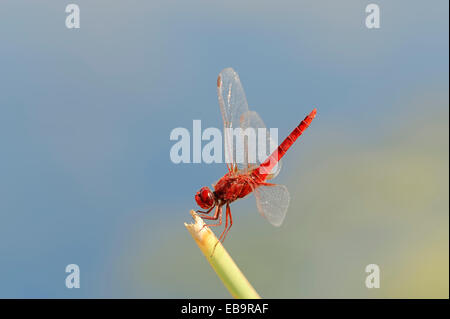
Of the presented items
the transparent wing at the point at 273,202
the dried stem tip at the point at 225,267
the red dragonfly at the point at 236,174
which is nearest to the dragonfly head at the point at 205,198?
the red dragonfly at the point at 236,174

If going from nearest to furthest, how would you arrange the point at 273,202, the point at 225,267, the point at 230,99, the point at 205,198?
1. the point at 225,267
2. the point at 273,202
3. the point at 205,198
4. the point at 230,99

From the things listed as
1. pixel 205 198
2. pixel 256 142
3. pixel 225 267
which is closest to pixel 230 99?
pixel 256 142

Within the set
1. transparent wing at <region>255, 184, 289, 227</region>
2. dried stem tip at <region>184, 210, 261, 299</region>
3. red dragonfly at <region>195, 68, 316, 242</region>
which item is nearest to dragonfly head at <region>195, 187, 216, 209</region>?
red dragonfly at <region>195, 68, 316, 242</region>

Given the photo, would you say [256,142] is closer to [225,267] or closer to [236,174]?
[236,174]

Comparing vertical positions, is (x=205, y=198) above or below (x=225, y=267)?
above

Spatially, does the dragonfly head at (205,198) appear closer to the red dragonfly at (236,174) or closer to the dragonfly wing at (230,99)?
the red dragonfly at (236,174)

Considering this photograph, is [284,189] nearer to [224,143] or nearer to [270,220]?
[270,220]

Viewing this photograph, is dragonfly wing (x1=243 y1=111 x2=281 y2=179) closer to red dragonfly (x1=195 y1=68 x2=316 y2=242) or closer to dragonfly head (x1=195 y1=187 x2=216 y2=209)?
red dragonfly (x1=195 y1=68 x2=316 y2=242)
